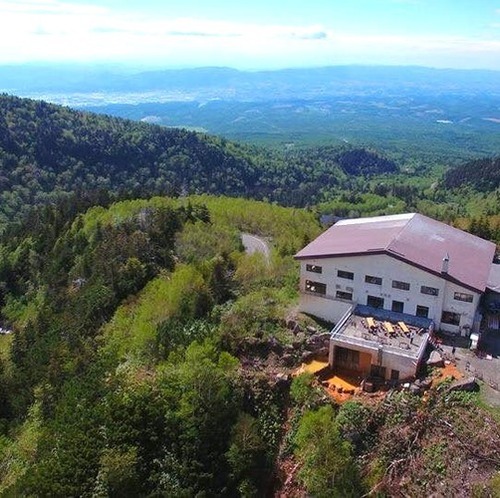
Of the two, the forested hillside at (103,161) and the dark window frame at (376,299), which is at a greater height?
the dark window frame at (376,299)

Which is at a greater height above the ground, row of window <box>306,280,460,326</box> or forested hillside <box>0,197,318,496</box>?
row of window <box>306,280,460,326</box>

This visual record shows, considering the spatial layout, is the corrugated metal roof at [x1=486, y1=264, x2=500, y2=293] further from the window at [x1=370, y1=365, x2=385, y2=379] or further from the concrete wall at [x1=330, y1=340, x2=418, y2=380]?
the window at [x1=370, y1=365, x2=385, y2=379]

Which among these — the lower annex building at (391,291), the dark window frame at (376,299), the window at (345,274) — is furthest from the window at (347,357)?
the window at (345,274)

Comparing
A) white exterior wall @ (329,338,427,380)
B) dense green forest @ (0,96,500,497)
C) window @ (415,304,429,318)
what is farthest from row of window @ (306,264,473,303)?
white exterior wall @ (329,338,427,380)

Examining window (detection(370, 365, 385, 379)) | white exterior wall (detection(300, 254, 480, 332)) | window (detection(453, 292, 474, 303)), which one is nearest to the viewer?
window (detection(370, 365, 385, 379))

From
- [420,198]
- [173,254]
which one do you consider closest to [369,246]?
[173,254]

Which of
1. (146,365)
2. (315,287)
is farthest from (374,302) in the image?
(146,365)

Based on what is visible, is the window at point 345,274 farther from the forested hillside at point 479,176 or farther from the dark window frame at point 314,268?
the forested hillside at point 479,176
